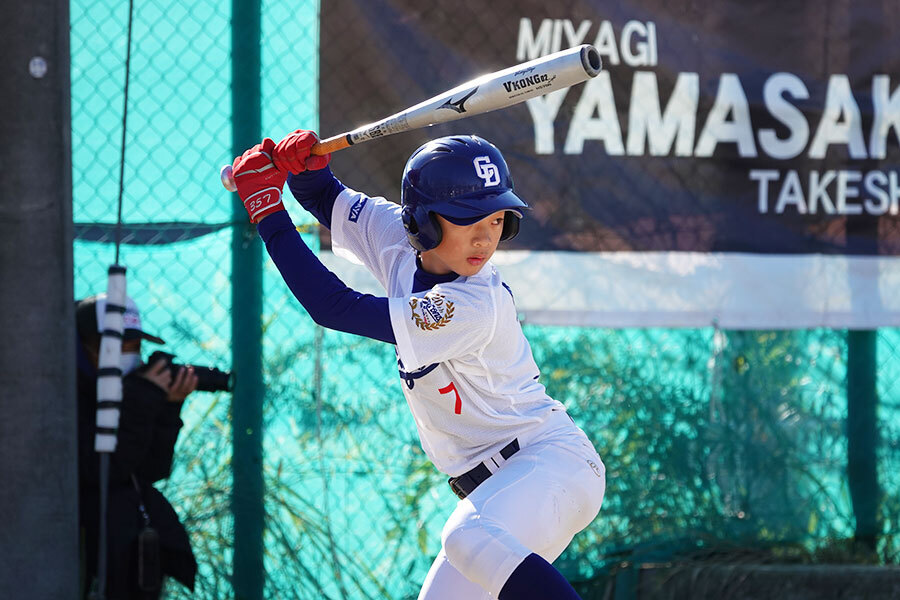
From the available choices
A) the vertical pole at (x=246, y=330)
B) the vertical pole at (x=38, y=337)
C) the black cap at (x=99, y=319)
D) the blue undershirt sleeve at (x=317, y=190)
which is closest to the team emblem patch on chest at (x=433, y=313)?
the blue undershirt sleeve at (x=317, y=190)

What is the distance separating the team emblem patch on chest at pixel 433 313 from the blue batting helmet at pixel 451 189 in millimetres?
161

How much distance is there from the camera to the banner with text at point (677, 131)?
167 inches

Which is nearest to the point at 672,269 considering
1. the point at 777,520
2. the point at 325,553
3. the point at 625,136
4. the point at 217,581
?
the point at 625,136

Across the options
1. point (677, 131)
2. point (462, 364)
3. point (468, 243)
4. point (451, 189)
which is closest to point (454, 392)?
point (462, 364)

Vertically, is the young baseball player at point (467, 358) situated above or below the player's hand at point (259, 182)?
below

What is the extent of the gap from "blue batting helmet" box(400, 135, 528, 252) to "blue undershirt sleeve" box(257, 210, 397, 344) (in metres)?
0.21

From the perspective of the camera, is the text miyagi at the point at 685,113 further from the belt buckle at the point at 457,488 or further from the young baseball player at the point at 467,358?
the belt buckle at the point at 457,488

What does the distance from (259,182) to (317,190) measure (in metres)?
0.37

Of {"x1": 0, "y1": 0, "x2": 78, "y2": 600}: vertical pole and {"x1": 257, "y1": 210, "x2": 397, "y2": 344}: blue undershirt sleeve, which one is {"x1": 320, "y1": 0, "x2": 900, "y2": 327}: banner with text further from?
{"x1": 257, "y1": 210, "x2": 397, "y2": 344}: blue undershirt sleeve

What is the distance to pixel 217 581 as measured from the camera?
4117 millimetres

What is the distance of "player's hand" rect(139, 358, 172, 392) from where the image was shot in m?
3.82

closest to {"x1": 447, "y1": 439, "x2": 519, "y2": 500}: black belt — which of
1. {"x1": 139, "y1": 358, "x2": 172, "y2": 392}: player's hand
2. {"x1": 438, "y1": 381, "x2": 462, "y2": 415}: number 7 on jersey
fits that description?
{"x1": 438, "y1": 381, "x2": 462, "y2": 415}: number 7 on jersey

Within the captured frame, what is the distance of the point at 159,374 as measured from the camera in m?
3.84

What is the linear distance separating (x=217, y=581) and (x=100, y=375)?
0.94 meters
